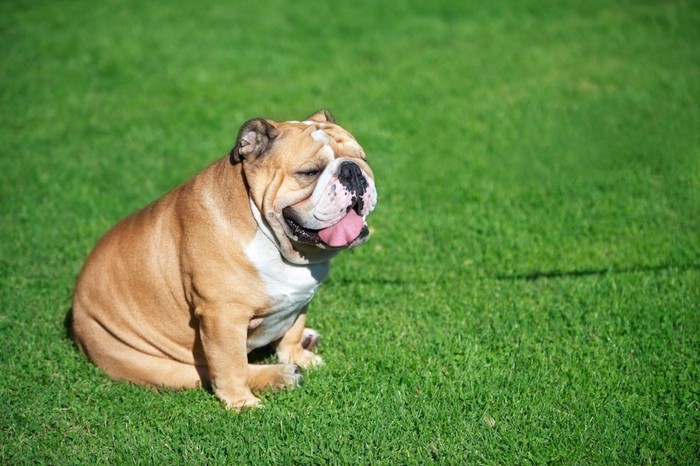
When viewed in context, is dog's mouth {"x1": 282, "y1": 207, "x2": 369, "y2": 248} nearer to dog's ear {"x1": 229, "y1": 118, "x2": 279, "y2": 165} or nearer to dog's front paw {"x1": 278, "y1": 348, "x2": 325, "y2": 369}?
dog's ear {"x1": 229, "y1": 118, "x2": 279, "y2": 165}

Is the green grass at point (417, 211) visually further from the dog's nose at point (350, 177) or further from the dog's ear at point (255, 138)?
the dog's ear at point (255, 138)

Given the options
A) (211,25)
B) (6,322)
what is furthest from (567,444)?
(211,25)

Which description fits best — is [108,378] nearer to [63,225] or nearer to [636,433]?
[63,225]

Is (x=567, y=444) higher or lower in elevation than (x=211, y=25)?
lower

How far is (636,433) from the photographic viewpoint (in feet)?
14.0

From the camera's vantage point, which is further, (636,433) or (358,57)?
(358,57)

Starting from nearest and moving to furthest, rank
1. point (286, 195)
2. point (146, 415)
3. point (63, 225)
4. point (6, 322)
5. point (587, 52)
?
point (286, 195) → point (146, 415) → point (6, 322) → point (63, 225) → point (587, 52)

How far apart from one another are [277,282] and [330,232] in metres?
0.44

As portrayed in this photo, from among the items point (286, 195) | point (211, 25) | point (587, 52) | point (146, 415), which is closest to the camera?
point (286, 195)

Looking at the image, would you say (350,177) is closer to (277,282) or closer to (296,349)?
(277,282)

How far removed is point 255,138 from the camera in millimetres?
4273

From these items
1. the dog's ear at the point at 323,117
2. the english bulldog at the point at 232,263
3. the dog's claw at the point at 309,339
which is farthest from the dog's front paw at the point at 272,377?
the dog's ear at the point at 323,117

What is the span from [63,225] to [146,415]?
306 centimetres

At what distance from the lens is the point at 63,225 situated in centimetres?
711
